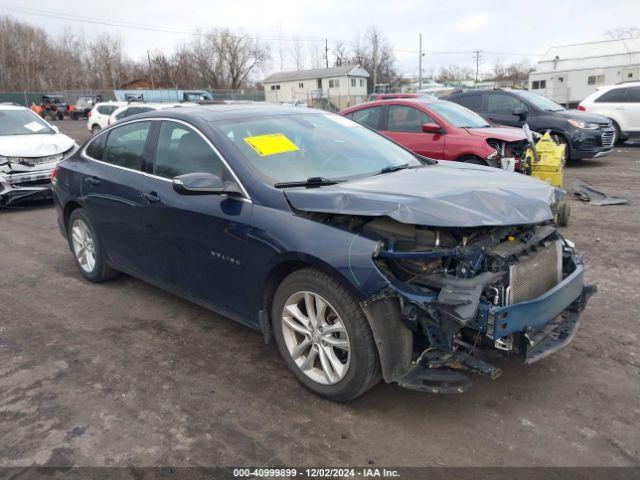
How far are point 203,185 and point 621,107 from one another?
1437cm

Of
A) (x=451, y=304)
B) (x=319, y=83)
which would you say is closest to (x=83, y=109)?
(x=319, y=83)

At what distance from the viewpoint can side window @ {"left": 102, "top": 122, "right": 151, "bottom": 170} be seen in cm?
429

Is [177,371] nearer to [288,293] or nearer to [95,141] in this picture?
[288,293]

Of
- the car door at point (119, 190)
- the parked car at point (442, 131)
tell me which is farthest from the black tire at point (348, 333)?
the parked car at point (442, 131)

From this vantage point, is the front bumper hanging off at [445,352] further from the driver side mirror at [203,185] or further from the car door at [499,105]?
the car door at [499,105]

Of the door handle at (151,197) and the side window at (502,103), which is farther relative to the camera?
the side window at (502,103)

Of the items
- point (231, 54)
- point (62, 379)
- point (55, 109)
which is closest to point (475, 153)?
point (62, 379)

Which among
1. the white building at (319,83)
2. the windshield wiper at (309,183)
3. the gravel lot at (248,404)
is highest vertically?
the white building at (319,83)

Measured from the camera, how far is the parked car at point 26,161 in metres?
8.42

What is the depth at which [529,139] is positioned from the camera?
7.82m

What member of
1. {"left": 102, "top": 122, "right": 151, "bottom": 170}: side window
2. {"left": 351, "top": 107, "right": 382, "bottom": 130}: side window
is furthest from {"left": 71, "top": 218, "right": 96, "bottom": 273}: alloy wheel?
{"left": 351, "top": 107, "right": 382, "bottom": 130}: side window

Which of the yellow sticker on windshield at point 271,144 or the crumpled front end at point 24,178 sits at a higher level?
the yellow sticker on windshield at point 271,144

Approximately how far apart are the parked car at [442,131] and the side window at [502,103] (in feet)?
10.7

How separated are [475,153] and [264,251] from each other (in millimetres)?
5468
